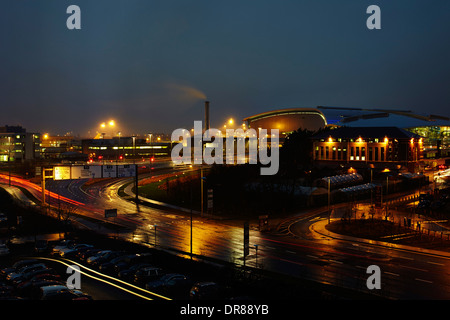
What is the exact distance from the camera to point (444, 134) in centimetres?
13338

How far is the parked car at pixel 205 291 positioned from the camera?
20.0 metres

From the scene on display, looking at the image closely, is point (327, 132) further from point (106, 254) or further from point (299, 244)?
point (106, 254)

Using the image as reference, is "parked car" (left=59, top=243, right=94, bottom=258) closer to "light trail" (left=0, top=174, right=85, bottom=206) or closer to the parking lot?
the parking lot

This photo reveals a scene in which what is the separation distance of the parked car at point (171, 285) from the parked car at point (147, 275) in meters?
0.99

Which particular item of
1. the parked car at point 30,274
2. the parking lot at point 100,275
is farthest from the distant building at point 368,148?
the parked car at point 30,274

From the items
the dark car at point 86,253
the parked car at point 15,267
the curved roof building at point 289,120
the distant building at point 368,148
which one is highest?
the curved roof building at point 289,120

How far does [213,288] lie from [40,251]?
18.1 m

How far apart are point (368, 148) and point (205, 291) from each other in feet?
234

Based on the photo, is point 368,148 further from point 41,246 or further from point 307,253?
point 41,246

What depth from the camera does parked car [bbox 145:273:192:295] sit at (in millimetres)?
21867


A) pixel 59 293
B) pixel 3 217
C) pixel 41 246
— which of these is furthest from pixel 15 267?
pixel 3 217

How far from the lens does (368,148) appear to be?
84000mm

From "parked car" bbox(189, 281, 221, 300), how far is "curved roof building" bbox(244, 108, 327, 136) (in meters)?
109

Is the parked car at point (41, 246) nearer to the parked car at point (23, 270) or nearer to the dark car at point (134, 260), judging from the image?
the parked car at point (23, 270)
